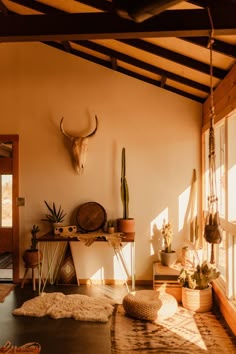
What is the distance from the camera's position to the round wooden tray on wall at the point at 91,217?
4.90 metres

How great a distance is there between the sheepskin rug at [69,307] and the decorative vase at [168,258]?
94 centimetres

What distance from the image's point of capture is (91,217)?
4910 mm

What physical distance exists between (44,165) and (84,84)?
4.36ft

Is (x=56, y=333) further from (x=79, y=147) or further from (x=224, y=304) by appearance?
(x=79, y=147)

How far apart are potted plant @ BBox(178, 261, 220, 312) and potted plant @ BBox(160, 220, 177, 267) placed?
0.61 m

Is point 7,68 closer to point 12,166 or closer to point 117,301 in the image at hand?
point 12,166

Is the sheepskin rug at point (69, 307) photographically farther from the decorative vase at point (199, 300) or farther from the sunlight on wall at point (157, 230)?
the sunlight on wall at point (157, 230)

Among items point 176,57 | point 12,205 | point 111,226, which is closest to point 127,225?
point 111,226

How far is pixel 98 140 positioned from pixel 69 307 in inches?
91.3

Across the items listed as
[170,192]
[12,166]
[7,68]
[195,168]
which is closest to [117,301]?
[170,192]

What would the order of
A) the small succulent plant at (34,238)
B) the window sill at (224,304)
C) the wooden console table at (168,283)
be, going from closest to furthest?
1. the window sill at (224,304)
2. the wooden console table at (168,283)
3. the small succulent plant at (34,238)

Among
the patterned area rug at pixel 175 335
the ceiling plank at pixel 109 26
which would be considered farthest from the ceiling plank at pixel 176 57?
the patterned area rug at pixel 175 335

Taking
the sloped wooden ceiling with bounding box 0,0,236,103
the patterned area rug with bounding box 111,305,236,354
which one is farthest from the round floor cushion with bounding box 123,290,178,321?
the sloped wooden ceiling with bounding box 0,0,236,103

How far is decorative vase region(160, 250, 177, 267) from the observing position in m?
4.62
